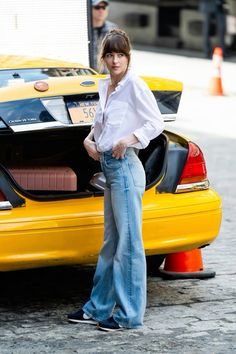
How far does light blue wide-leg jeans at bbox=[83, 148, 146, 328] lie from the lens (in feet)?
19.9

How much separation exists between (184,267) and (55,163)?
1.08m

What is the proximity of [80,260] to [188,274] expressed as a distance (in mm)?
1207

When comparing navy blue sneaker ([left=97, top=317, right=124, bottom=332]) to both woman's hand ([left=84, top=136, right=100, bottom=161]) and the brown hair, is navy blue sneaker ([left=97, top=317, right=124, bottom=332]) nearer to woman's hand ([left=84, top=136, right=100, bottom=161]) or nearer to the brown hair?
woman's hand ([left=84, top=136, right=100, bottom=161])

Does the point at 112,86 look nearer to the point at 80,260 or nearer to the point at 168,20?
the point at 80,260

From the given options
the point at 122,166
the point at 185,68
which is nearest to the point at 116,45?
the point at 122,166

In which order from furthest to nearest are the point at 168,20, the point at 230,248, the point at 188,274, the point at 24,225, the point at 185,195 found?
the point at 168,20
the point at 230,248
the point at 188,274
the point at 185,195
the point at 24,225

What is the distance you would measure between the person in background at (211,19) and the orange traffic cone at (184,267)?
1691 centimetres

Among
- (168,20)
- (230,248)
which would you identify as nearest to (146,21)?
(168,20)

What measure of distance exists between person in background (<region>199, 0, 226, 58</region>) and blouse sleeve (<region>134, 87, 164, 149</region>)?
18089 mm

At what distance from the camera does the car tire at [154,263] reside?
7328 mm

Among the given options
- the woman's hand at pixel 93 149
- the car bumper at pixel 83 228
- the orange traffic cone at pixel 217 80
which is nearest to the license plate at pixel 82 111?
the woman's hand at pixel 93 149

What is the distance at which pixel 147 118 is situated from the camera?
600 cm

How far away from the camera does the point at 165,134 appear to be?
6.90 m

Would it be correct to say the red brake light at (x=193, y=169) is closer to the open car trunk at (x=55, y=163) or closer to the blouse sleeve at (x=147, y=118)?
the open car trunk at (x=55, y=163)
